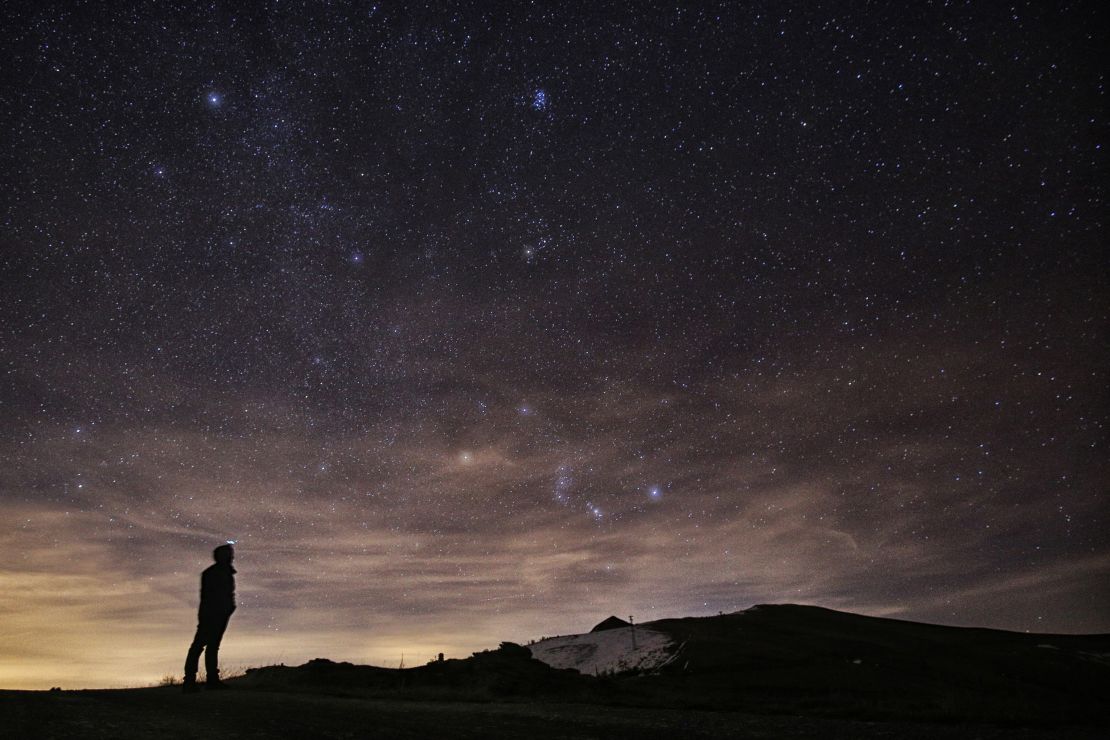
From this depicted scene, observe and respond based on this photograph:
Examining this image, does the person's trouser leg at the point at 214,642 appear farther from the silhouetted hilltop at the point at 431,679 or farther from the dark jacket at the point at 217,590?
the silhouetted hilltop at the point at 431,679

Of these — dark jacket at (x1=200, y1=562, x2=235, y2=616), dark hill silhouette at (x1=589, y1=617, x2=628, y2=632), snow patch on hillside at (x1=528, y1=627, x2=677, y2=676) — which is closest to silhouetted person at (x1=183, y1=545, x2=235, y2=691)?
dark jacket at (x1=200, y1=562, x2=235, y2=616)

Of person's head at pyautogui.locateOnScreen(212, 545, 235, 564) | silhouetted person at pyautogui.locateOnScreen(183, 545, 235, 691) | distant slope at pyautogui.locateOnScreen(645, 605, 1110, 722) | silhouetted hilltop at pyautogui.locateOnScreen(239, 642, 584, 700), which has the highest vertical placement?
person's head at pyautogui.locateOnScreen(212, 545, 235, 564)

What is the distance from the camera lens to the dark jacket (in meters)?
10.5

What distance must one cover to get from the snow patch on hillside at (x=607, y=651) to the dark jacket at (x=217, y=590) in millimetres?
17165

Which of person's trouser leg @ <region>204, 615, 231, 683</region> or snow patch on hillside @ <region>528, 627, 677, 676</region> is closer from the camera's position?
person's trouser leg @ <region>204, 615, 231, 683</region>

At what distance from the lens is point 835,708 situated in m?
9.80

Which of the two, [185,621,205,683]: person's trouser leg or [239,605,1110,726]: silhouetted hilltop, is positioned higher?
[185,621,205,683]: person's trouser leg

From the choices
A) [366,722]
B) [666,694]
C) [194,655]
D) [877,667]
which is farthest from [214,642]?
[877,667]

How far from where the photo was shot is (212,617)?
34.2 ft

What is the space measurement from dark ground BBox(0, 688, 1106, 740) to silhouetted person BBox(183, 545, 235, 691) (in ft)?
2.62

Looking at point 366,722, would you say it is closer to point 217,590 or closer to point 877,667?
point 217,590

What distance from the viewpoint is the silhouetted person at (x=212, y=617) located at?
10211 mm

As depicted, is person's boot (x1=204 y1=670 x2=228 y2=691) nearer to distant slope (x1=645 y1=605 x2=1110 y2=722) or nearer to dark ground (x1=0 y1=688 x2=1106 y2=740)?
dark ground (x1=0 y1=688 x2=1106 y2=740)

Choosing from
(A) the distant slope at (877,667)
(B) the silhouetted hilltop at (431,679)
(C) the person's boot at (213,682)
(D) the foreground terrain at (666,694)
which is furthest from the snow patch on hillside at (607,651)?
(C) the person's boot at (213,682)
